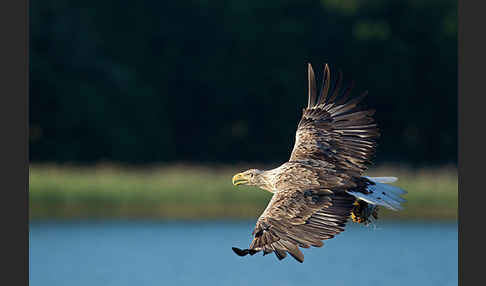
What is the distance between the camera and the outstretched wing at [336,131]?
9.50 meters

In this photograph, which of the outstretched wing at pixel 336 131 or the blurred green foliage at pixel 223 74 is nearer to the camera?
the outstretched wing at pixel 336 131

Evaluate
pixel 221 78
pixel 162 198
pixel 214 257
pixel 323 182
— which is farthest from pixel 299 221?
pixel 221 78

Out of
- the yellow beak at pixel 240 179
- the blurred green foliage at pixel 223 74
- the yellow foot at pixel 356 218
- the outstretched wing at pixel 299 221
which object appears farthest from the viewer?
the blurred green foliage at pixel 223 74

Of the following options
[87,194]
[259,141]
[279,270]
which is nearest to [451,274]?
[279,270]

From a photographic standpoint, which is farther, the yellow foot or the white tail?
the yellow foot

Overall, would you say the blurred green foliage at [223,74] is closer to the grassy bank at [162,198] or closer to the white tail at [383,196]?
the grassy bank at [162,198]

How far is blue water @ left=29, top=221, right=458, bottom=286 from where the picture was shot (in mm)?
15633

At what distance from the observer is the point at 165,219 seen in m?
22.4

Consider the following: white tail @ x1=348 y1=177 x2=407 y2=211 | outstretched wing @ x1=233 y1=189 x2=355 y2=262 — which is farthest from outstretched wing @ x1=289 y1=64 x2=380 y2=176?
outstretched wing @ x1=233 y1=189 x2=355 y2=262

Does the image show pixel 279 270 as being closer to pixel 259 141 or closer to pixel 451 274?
pixel 451 274

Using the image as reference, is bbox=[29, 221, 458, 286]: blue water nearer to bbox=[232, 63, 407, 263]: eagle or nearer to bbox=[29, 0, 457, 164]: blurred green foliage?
bbox=[232, 63, 407, 263]: eagle

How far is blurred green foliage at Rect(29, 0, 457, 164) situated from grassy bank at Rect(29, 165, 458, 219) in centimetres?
1178

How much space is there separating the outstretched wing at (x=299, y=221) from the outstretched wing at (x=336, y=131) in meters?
0.59

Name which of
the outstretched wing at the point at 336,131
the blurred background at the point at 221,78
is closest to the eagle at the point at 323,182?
the outstretched wing at the point at 336,131
